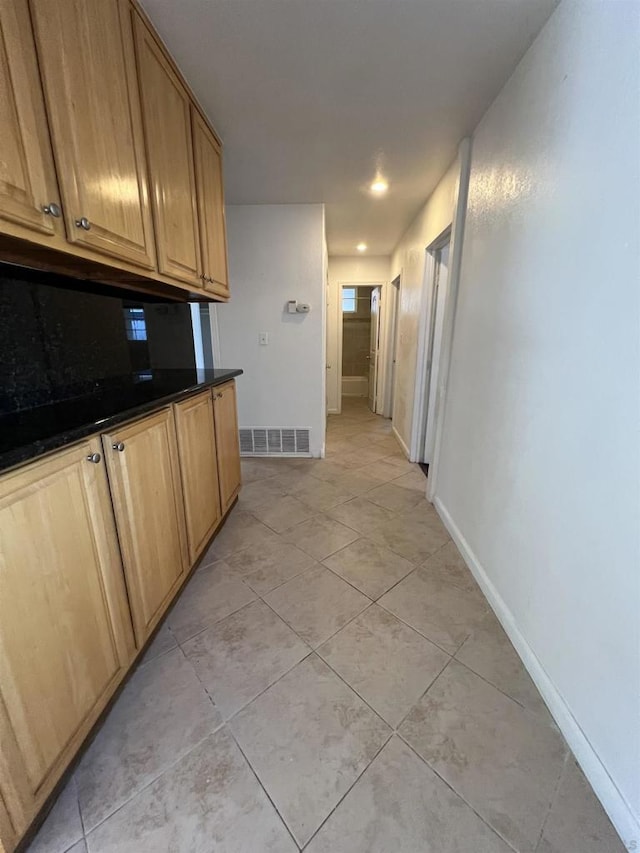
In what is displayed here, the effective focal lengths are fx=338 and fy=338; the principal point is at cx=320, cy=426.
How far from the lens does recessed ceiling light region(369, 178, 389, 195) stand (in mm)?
2562

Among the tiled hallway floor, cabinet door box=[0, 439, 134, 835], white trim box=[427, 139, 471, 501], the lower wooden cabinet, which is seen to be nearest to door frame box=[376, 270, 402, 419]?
white trim box=[427, 139, 471, 501]

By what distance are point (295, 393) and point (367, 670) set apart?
8.39 ft

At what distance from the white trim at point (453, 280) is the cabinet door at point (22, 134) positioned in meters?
2.05

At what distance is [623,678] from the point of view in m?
0.88

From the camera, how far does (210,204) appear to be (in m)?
1.99

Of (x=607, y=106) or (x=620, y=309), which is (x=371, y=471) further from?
(x=607, y=106)

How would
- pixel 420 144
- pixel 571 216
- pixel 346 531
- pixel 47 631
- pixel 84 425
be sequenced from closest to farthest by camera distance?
1. pixel 47 631
2. pixel 84 425
3. pixel 571 216
4. pixel 420 144
5. pixel 346 531

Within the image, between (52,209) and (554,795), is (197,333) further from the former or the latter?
(554,795)

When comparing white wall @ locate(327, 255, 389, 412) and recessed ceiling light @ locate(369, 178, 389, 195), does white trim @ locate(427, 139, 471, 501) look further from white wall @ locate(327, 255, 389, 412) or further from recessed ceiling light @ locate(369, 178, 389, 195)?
white wall @ locate(327, 255, 389, 412)

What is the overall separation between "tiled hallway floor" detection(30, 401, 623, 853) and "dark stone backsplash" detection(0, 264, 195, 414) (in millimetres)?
1134

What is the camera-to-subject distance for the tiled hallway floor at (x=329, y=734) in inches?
34.0

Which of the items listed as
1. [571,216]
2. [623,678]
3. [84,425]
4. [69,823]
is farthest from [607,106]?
[69,823]

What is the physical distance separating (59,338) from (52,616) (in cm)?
114

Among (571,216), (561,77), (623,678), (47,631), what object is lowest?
(623,678)
